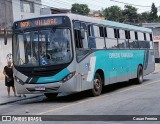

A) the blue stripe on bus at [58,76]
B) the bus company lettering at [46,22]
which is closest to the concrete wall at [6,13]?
the bus company lettering at [46,22]

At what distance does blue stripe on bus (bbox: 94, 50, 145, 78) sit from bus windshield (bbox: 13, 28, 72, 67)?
2.16 m

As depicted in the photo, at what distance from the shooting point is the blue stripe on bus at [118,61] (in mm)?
16297

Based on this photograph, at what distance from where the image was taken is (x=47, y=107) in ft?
43.0

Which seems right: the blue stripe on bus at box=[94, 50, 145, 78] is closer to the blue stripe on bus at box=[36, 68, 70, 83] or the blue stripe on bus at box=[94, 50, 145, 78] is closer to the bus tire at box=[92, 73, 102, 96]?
the bus tire at box=[92, 73, 102, 96]

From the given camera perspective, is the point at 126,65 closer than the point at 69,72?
No

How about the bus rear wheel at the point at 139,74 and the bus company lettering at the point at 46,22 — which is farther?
the bus rear wheel at the point at 139,74

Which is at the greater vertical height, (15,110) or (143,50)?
(143,50)

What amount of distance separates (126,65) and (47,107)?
7.14m

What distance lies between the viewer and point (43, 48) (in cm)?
1405

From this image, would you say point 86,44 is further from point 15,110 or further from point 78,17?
point 15,110

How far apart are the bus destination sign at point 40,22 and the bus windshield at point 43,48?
25 cm

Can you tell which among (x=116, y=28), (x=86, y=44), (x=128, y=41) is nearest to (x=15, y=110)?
(x=86, y=44)

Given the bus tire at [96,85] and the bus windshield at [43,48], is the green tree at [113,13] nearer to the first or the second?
the bus tire at [96,85]

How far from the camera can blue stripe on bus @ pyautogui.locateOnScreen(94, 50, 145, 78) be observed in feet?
53.5
